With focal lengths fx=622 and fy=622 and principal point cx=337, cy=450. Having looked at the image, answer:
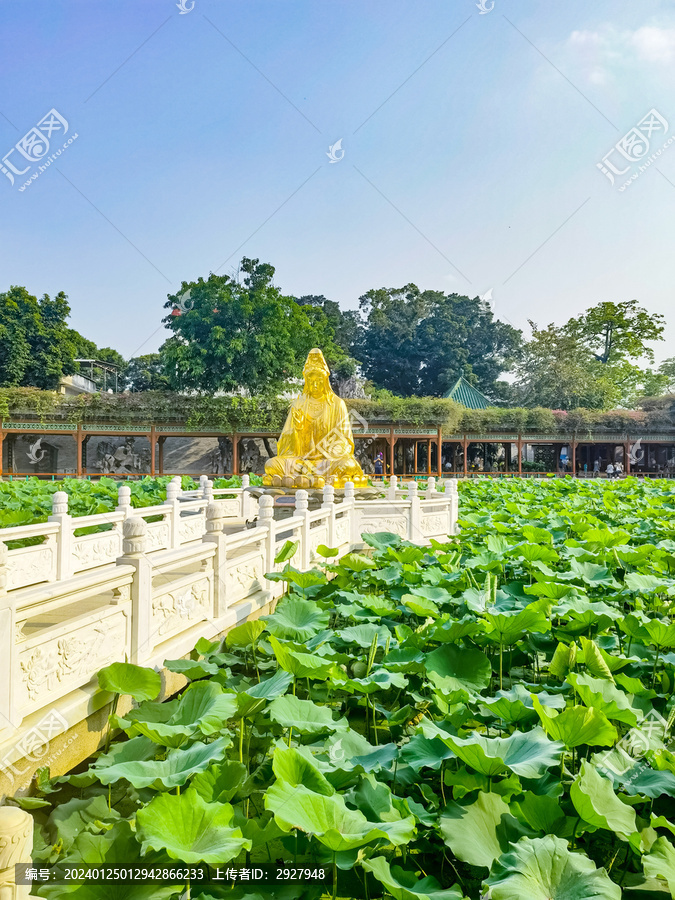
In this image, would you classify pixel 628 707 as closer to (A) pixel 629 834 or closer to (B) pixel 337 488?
(A) pixel 629 834

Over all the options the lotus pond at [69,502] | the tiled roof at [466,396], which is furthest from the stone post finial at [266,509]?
the tiled roof at [466,396]

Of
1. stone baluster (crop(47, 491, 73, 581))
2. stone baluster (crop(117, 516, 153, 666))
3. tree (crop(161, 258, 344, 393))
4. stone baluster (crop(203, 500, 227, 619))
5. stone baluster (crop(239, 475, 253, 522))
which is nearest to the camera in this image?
stone baluster (crop(117, 516, 153, 666))

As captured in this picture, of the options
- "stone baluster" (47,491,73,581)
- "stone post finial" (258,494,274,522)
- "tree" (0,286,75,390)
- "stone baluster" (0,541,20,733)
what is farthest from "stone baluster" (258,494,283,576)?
"tree" (0,286,75,390)

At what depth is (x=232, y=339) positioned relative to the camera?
25109 mm

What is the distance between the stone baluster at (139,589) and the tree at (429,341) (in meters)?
39.3

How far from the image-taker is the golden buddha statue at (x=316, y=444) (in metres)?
10.7

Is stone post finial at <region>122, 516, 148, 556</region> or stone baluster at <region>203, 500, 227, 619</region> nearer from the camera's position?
stone post finial at <region>122, 516, 148, 556</region>

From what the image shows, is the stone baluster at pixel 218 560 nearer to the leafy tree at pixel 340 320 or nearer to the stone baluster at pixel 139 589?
the stone baluster at pixel 139 589

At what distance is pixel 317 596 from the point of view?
4684mm

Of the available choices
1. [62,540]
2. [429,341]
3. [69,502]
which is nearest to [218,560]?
[62,540]

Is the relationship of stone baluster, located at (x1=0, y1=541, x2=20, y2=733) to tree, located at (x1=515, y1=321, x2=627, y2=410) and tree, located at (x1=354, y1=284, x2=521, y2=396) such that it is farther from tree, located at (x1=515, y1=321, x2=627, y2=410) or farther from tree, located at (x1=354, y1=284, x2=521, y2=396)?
tree, located at (x1=354, y1=284, x2=521, y2=396)

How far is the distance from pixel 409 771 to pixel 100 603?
12.3 ft

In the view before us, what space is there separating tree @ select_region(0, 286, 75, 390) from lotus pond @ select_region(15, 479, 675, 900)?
30635mm

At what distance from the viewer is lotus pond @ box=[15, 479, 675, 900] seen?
1.61 m
